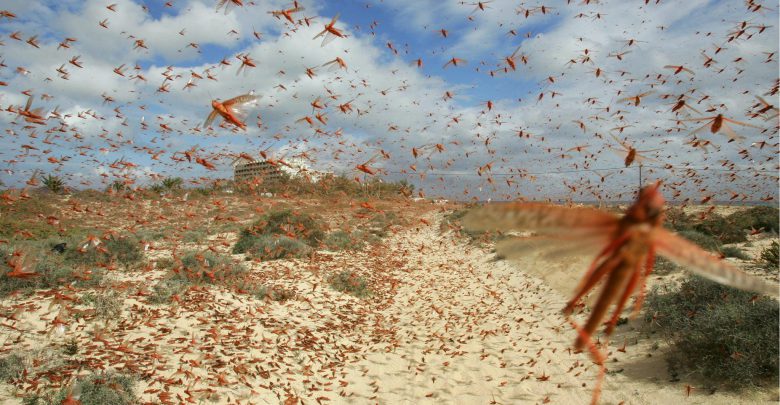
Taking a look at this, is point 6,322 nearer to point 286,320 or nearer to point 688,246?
point 286,320

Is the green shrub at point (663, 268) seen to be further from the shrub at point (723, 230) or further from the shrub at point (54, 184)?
the shrub at point (54, 184)

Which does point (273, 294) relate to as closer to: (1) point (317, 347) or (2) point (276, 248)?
(1) point (317, 347)

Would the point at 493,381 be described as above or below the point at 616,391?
below

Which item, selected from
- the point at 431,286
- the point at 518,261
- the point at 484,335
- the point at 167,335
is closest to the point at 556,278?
the point at 518,261

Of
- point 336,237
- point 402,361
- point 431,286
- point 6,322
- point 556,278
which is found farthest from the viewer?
point 336,237

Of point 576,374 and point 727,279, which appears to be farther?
point 576,374

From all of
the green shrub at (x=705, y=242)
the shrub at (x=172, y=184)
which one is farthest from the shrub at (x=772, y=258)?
the shrub at (x=172, y=184)
